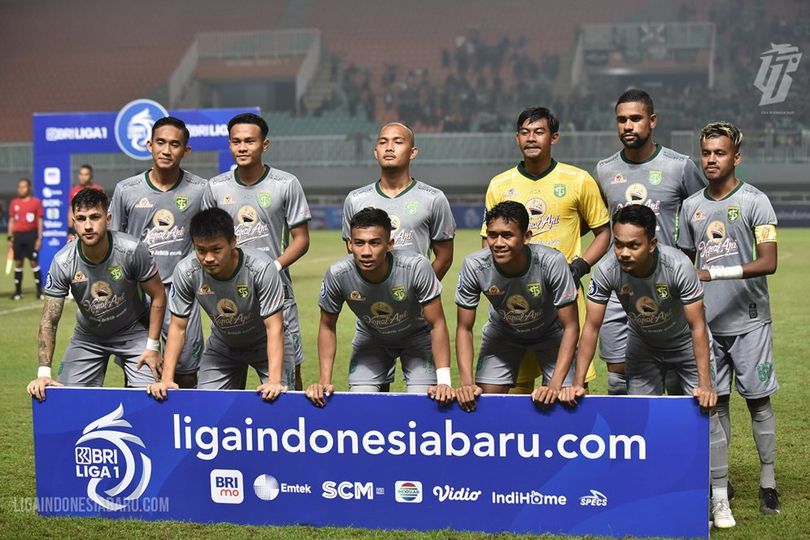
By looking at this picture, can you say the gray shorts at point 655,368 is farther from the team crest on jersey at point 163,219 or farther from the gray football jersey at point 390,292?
the team crest on jersey at point 163,219

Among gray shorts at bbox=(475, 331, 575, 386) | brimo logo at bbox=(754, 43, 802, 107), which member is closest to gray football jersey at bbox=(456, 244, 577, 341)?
gray shorts at bbox=(475, 331, 575, 386)

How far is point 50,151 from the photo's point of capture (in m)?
17.6

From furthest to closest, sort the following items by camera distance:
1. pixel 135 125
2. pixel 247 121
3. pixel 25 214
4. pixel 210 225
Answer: pixel 135 125 < pixel 25 214 < pixel 247 121 < pixel 210 225

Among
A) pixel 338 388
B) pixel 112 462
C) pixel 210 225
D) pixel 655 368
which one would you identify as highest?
pixel 210 225

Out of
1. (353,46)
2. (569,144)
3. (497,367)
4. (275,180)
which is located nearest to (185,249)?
(275,180)

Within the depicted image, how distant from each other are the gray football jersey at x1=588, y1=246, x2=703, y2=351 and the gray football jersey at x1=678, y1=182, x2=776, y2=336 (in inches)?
13.2

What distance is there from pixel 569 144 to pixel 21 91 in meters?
25.1

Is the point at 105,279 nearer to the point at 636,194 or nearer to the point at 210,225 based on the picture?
the point at 210,225

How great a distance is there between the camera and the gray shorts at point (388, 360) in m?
5.64

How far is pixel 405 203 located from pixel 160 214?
1498mm

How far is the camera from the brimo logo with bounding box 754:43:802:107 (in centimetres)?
3925

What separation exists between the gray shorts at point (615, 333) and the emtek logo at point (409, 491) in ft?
5.26

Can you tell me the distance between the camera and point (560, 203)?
19.5 feet

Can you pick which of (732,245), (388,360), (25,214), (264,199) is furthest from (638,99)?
(25,214)
